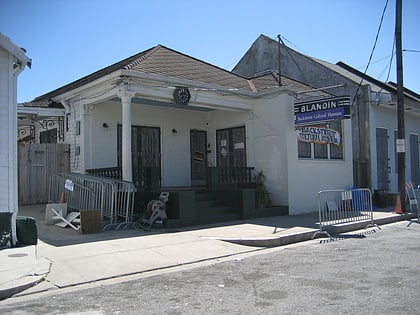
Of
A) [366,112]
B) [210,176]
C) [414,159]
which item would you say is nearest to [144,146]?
[210,176]

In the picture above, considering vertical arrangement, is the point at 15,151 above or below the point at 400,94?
below

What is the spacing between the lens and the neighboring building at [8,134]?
8.80 metres

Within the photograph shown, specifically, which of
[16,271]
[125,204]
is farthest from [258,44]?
[16,271]

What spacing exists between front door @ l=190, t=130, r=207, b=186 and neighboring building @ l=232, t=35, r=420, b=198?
444 cm

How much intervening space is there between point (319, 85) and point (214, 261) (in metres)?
14.9

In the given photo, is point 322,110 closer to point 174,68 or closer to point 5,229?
point 174,68

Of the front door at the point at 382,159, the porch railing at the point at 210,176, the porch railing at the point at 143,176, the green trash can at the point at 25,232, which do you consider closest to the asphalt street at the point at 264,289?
the green trash can at the point at 25,232

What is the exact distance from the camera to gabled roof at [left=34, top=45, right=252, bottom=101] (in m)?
13.2

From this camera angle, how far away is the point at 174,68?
553 inches

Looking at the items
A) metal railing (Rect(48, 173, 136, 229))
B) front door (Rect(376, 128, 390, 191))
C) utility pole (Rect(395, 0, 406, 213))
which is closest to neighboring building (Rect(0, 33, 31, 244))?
metal railing (Rect(48, 173, 136, 229))

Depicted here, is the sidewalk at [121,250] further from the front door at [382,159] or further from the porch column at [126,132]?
the front door at [382,159]

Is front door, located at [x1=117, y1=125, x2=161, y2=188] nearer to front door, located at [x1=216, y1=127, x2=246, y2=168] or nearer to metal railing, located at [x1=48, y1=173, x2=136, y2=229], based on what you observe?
metal railing, located at [x1=48, y1=173, x2=136, y2=229]

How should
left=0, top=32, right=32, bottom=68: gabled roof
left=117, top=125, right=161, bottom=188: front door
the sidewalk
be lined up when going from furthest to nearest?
left=117, top=125, right=161, bottom=188: front door → left=0, top=32, right=32, bottom=68: gabled roof → the sidewalk

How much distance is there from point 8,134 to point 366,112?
15492mm
